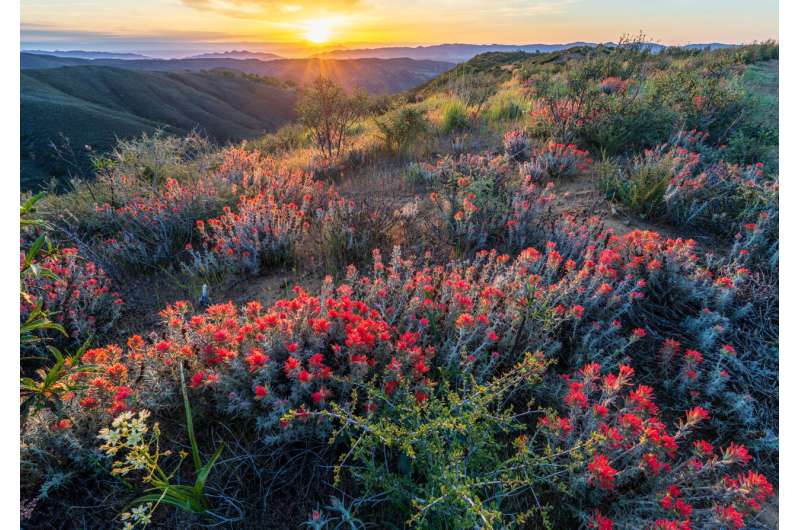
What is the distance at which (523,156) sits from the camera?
6027 millimetres

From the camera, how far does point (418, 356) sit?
211 centimetres

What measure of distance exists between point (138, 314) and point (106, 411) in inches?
67.4

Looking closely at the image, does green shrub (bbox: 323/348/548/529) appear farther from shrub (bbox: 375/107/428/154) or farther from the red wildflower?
shrub (bbox: 375/107/428/154)

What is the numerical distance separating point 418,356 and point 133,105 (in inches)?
3244

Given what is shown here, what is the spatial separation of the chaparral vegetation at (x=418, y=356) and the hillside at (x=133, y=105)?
41.0 metres

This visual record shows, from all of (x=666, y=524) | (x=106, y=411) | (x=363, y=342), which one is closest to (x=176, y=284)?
(x=106, y=411)

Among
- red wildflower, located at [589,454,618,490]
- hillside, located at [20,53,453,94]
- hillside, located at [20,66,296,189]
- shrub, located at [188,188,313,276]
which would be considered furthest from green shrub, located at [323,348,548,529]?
hillside, located at [20,53,453,94]

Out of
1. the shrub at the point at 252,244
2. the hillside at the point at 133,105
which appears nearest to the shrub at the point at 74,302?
the shrub at the point at 252,244

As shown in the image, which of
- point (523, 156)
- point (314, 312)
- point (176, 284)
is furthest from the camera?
point (523, 156)

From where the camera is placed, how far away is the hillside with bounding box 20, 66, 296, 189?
41.0 meters

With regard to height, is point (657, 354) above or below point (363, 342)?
below

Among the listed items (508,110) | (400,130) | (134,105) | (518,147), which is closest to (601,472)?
(518,147)

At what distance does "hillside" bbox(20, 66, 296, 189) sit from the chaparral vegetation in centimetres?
4099

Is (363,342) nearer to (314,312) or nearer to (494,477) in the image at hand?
(314,312)
